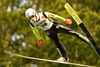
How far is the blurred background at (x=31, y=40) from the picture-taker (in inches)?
771

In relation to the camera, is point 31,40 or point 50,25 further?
point 31,40

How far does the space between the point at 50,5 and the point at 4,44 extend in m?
3.36

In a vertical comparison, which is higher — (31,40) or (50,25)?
(50,25)

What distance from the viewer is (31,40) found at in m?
20.0

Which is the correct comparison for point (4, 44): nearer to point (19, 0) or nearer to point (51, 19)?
point (19, 0)

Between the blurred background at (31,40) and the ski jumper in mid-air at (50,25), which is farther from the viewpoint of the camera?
the blurred background at (31,40)

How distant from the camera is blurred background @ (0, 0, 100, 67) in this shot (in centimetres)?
1959

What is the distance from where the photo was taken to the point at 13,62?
19.5 m

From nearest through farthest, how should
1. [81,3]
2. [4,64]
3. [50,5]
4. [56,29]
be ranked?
[56,29]
[4,64]
[50,5]
[81,3]

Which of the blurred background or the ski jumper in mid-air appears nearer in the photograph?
the ski jumper in mid-air

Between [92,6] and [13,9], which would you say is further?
[92,6]

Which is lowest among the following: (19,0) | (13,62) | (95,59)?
(95,59)

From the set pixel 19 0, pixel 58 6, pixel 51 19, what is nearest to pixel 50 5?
pixel 58 6

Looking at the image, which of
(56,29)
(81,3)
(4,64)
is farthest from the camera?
(81,3)
